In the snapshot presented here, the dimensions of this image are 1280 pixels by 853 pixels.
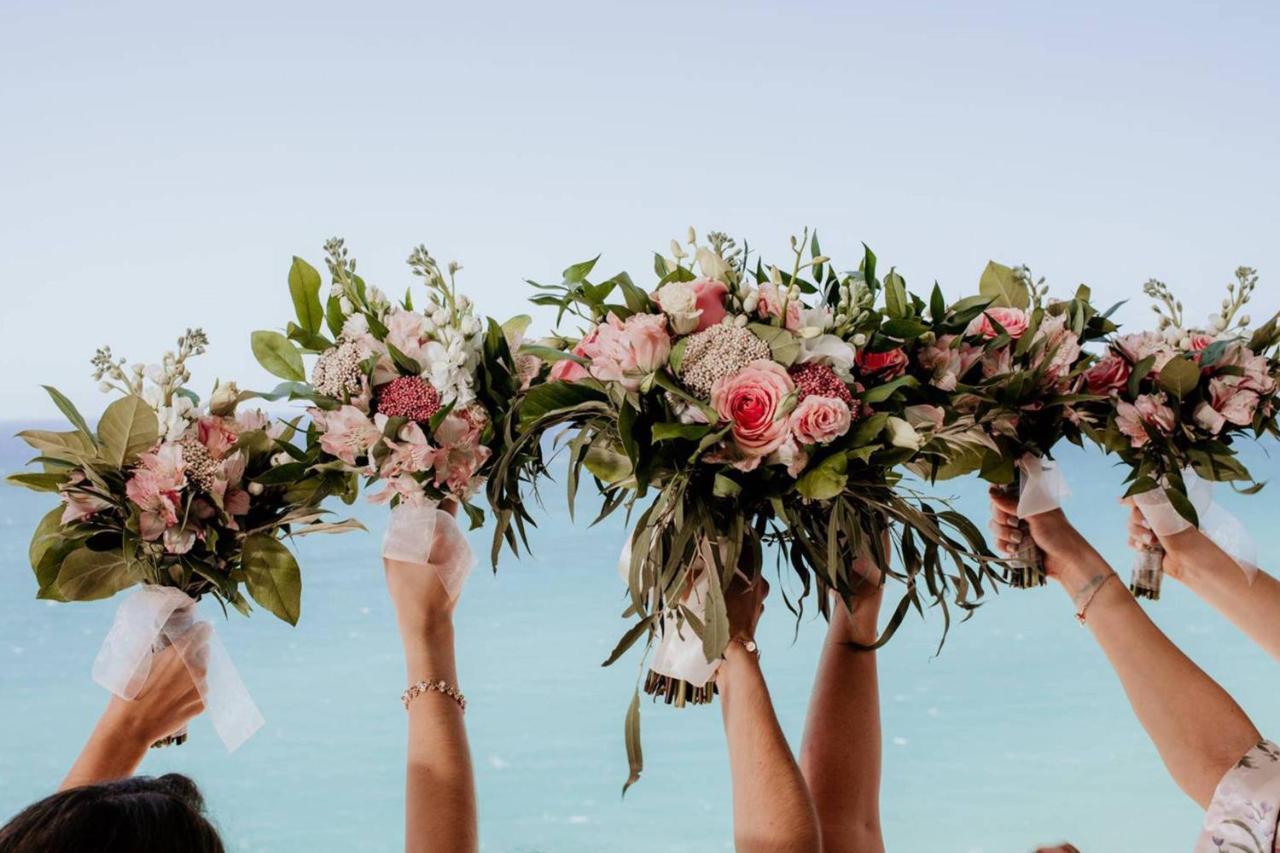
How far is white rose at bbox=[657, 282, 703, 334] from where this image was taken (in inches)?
64.3

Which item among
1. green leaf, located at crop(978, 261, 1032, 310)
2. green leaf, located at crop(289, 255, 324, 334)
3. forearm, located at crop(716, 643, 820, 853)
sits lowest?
forearm, located at crop(716, 643, 820, 853)

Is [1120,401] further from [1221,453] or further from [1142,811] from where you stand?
[1142,811]

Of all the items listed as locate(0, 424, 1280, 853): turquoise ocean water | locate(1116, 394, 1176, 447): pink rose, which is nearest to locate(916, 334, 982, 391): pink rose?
locate(1116, 394, 1176, 447): pink rose

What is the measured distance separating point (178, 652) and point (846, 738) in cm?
97

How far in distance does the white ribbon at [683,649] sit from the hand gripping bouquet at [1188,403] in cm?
77

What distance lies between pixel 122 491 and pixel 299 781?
171 inches

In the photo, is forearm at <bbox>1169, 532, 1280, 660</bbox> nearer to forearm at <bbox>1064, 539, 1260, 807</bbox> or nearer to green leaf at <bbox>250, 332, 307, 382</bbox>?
forearm at <bbox>1064, 539, 1260, 807</bbox>

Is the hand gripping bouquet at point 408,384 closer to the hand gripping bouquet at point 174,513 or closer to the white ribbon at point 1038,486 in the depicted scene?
the hand gripping bouquet at point 174,513

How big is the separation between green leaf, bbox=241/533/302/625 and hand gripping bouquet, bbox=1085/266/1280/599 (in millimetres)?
1277

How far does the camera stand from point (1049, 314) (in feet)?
6.64

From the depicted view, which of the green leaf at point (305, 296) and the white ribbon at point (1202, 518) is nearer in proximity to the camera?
the green leaf at point (305, 296)

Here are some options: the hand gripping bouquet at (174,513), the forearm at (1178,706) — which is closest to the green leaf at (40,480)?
the hand gripping bouquet at (174,513)

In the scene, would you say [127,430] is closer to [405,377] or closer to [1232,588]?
[405,377]

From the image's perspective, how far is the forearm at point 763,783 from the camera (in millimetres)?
1532
